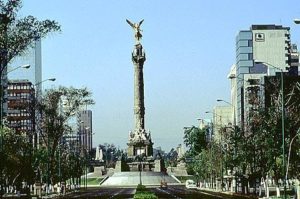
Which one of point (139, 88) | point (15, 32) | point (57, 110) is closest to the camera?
point (15, 32)

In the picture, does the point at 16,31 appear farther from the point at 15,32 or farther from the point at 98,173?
the point at 98,173

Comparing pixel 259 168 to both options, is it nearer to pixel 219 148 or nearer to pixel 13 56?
pixel 219 148

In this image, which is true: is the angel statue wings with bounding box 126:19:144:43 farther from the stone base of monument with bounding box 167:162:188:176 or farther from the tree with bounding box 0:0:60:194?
the tree with bounding box 0:0:60:194

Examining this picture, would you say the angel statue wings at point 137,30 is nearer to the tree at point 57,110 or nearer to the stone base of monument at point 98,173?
the stone base of monument at point 98,173

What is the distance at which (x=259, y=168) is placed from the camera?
83750 mm

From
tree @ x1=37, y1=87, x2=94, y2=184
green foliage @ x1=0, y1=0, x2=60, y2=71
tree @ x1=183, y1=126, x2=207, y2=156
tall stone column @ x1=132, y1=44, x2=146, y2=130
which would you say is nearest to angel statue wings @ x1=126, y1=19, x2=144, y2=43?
tall stone column @ x1=132, y1=44, x2=146, y2=130

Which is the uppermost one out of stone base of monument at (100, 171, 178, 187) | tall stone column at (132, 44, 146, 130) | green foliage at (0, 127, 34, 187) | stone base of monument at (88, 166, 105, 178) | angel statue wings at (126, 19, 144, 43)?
angel statue wings at (126, 19, 144, 43)

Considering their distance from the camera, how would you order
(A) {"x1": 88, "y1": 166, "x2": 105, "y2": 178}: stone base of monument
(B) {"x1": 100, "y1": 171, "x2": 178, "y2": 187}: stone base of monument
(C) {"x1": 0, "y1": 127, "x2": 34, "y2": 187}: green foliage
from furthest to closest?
1. (A) {"x1": 88, "y1": 166, "x2": 105, "y2": 178}: stone base of monument
2. (B) {"x1": 100, "y1": 171, "x2": 178, "y2": 187}: stone base of monument
3. (C) {"x1": 0, "y1": 127, "x2": 34, "y2": 187}: green foliage

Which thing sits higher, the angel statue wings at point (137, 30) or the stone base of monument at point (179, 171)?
the angel statue wings at point (137, 30)

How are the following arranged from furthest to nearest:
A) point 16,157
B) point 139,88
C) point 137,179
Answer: point 139,88, point 137,179, point 16,157

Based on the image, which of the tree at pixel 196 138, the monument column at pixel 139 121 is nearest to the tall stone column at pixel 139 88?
the monument column at pixel 139 121

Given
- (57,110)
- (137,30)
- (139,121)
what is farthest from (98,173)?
(57,110)

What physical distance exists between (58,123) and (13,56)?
42.7 meters

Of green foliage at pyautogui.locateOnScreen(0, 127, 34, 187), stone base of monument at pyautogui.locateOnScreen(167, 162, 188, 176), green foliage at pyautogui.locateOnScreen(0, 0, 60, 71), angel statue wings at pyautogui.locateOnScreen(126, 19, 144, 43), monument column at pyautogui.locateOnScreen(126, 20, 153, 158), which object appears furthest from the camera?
angel statue wings at pyautogui.locateOnScreen(126, 19, 144, 43)
